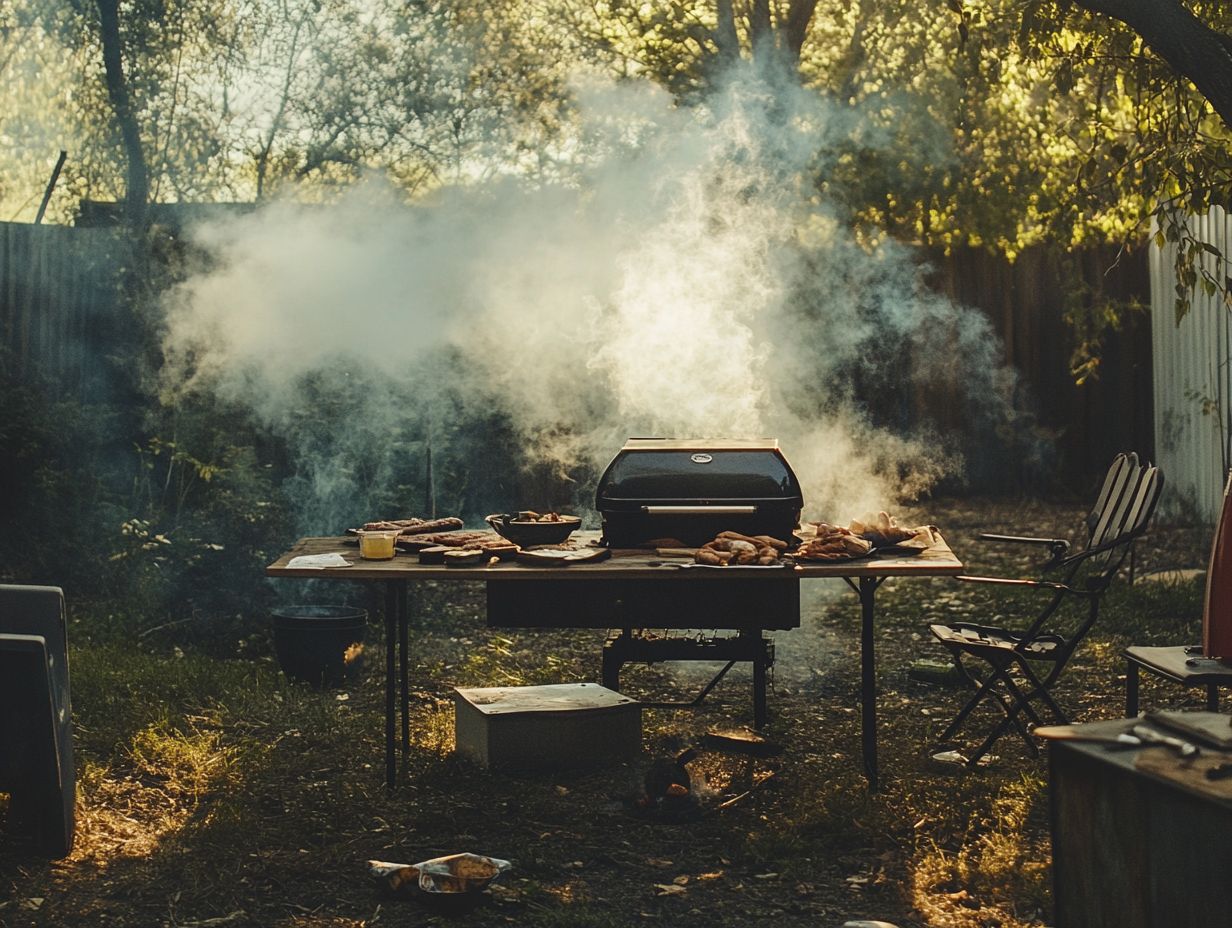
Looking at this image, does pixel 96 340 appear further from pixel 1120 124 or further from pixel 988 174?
pixel 1120 124

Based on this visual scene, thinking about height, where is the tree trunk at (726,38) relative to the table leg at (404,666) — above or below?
above

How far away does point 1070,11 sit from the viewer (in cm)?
605

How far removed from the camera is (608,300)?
9.41 m

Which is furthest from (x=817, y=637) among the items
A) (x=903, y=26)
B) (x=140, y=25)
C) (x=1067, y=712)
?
(x=140, y=25)

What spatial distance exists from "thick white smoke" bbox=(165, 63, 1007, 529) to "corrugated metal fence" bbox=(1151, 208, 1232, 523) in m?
2.01

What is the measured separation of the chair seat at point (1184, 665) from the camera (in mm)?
3721

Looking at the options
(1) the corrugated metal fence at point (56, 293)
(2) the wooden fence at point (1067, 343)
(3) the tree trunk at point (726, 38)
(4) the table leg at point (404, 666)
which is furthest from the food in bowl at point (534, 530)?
(2) the wooden fence at point (1067, 343)

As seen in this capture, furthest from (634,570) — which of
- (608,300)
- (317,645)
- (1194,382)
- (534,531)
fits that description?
(1194,382)

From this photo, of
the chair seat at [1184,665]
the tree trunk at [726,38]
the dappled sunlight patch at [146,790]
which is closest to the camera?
the chair seat at [1184,665]

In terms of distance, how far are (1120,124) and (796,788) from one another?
8.89 metres

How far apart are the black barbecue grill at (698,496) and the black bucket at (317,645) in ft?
5.62

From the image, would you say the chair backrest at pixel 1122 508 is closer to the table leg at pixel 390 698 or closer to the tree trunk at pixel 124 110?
the table leg at pixel 390 698

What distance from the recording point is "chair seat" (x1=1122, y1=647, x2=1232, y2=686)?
3721 millimetres

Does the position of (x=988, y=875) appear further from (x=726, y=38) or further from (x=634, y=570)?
(x=726, y=38)
